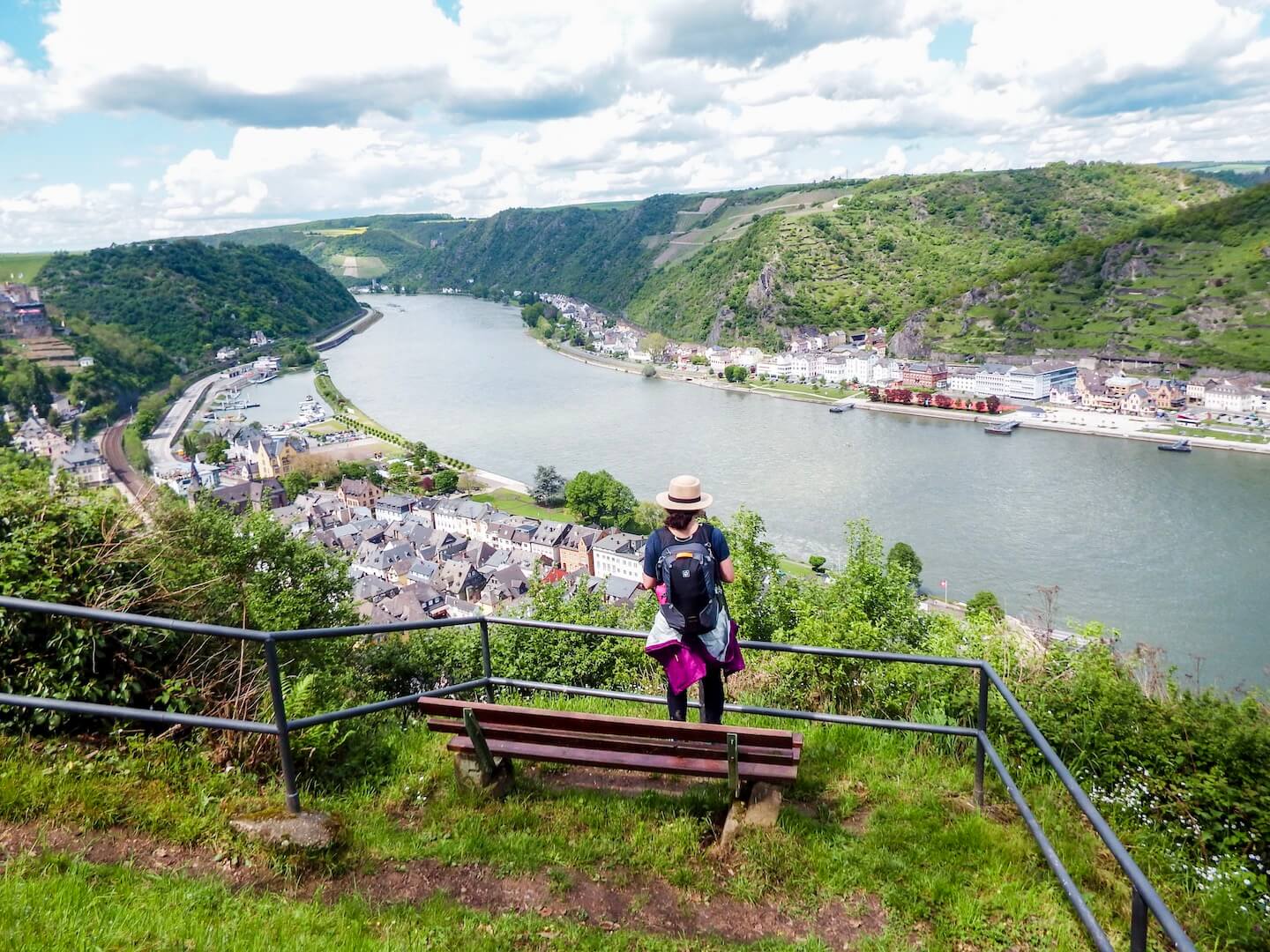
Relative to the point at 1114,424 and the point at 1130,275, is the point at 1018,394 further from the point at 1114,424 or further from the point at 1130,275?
the point at 1130,275

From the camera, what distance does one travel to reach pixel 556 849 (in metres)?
2.00

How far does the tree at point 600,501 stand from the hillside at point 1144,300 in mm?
35411

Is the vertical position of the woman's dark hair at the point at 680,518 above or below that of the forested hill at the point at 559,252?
below

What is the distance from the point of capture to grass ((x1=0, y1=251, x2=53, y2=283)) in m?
66.7

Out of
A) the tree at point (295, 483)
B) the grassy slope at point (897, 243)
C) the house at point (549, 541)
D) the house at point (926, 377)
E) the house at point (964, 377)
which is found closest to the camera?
the house at point (549, 541)

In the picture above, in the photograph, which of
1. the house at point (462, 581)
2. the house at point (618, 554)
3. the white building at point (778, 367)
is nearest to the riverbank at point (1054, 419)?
the white building at point (778, 367)

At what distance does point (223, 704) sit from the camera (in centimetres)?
252

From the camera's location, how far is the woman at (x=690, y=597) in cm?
221

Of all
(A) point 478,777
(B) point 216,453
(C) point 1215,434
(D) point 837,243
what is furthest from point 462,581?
(D) point 837,243

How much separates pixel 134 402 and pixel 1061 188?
8447 centimetres

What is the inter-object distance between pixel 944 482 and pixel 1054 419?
1444 cm

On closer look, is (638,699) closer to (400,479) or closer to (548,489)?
Answer: (548,489)

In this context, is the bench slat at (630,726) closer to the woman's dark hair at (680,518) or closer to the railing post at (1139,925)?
the woman's dark hair at (680,518)

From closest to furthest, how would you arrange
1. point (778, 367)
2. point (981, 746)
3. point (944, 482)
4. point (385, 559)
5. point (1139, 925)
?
point (1139, 925), point (981, 746), point (385, 559), point (944, 482), point (778, 367)
